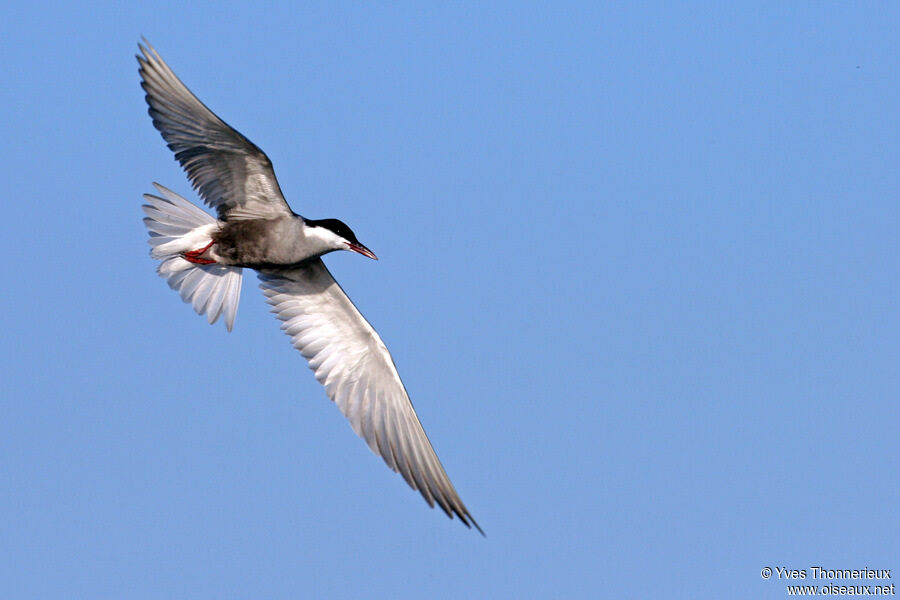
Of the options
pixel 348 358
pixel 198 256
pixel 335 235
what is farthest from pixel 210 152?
pixel 348 358

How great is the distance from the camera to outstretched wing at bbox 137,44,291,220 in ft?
31.6

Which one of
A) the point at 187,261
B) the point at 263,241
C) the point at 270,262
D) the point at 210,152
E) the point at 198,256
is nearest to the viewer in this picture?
the point at 210,152

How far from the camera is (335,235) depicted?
10.4 meters

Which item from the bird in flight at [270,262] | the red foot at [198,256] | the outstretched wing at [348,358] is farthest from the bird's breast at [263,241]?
the outstretched wing at [348,358]

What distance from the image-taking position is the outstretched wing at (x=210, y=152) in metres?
9.63

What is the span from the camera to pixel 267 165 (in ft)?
33.2

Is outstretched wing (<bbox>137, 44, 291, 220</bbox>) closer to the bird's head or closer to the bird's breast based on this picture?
the bird's breast

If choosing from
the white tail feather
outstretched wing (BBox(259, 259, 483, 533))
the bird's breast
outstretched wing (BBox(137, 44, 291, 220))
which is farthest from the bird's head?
the white tail feather

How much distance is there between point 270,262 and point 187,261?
105cm

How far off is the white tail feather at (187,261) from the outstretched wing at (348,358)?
1.84 ft

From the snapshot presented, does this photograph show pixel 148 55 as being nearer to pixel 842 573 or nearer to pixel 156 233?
pixel 156 233

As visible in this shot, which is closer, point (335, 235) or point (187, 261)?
point (335, 235)

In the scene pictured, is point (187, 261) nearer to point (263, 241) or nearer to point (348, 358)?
point (263, 241)

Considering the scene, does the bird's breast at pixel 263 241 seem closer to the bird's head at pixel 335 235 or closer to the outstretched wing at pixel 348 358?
the bird's head at pixel 335 235
